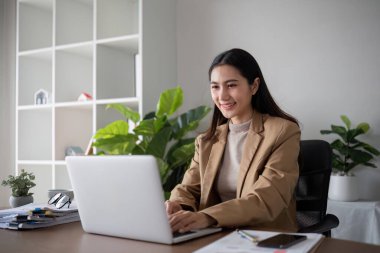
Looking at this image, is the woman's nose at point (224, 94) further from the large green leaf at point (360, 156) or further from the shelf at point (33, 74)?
the shelf at point (33, 74)

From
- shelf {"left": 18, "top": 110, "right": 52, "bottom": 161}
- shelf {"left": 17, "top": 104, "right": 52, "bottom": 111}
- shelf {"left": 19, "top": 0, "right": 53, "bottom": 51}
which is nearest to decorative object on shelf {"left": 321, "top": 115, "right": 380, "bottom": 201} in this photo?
shelf {"left": 17, "top": 104, "right": 52, "bottom": 111}

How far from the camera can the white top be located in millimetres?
1683

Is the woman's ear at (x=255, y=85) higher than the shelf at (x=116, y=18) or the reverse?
the reverse

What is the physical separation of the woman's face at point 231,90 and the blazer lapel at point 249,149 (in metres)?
0.11

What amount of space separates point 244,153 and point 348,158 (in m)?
1.06

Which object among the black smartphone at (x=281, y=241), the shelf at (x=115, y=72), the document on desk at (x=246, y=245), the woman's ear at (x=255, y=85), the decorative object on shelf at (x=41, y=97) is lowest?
the document on desk at (x=246, y=245)

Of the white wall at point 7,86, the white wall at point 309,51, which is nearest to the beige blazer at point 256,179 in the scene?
the white wall at point 309,51

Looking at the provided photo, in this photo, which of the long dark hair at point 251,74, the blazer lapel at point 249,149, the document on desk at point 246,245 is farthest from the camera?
the long dark hair at point 251,74

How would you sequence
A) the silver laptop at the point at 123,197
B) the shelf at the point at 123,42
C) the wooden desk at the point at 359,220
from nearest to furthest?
the silver laptop at the point at 123,197 → the wooden desk at the point at 359,220 → the shelf at the point at 123,42

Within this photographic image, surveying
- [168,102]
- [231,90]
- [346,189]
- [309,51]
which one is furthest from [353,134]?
[168,102]

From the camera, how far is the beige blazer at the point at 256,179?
1279 millimetres

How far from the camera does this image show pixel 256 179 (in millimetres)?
1541

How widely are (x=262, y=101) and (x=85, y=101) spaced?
1750mm

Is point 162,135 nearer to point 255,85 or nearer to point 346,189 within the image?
Answer: point 255,85
